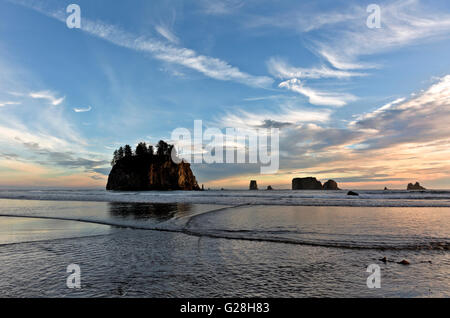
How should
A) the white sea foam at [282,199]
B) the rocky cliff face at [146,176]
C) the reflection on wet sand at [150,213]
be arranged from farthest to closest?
the rocky cliff face at [146,176]
the white sea foam at [282,199]
the reflection on wet sand at [150,213]

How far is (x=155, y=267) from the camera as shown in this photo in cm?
636

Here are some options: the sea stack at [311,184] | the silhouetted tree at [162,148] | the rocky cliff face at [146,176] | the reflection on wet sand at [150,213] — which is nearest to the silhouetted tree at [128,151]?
the rocky cliff face at [146,176]

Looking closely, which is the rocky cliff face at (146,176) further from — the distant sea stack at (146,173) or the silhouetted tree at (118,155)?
the silhouetted tree at (118,155)

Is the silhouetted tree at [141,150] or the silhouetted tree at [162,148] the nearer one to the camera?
the silhouetted tree at [141,150]

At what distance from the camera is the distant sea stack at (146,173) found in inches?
4193

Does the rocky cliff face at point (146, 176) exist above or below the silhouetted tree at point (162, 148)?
below

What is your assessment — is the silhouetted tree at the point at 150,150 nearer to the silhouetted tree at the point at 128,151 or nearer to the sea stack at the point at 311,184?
the silhouetted tree at the point at 128,151

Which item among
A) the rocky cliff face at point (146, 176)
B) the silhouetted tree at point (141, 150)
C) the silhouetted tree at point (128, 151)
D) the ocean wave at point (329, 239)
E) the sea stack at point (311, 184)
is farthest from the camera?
the sea stack at point (311, 184)

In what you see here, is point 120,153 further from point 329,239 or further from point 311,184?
point 311,184

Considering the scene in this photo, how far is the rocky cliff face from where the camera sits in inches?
4183

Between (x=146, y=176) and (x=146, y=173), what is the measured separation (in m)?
1.46

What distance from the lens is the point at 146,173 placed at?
10719 centimetres
